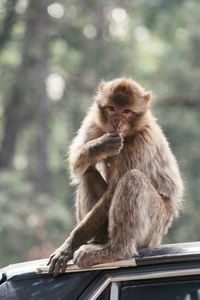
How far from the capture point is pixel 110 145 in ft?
13.0

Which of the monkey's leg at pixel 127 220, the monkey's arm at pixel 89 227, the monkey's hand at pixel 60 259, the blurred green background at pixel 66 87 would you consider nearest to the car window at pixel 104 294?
the monkey's hand at pixel 60 259

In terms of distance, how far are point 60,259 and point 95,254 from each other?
340 mm

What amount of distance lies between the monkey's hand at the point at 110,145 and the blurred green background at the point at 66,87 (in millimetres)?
8613

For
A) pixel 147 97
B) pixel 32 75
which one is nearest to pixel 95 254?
pixel 147 97

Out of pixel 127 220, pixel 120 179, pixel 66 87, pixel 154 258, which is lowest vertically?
pixel 154 258

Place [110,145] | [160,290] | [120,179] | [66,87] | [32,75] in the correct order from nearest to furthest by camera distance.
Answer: [160,290]
[120,179]
[110,145]
[32,75]
[66,87]

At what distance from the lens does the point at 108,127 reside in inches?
168

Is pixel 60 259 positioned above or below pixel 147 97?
below

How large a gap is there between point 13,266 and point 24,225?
1006 centimetres

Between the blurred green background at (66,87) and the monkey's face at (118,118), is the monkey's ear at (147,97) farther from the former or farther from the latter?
the blurred green background at (66,87)

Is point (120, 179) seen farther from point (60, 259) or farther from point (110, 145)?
point (60, 259)

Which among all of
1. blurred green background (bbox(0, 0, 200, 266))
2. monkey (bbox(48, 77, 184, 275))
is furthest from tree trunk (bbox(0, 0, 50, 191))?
monkey (bbox(48, 77, 184, 275))

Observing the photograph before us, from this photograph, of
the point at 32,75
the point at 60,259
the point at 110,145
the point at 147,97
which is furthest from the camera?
the point at 32,75

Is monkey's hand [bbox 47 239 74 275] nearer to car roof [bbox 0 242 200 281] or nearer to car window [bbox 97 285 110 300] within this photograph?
car roof [bbox 0 242 200 281]
